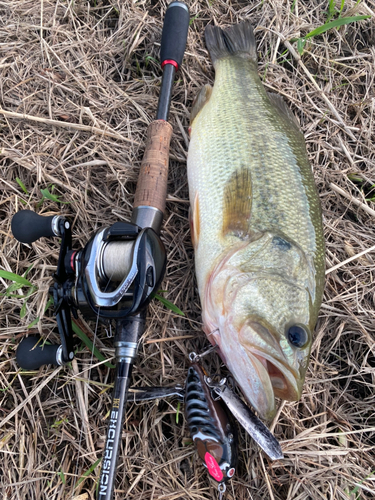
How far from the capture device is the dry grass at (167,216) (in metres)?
2.04

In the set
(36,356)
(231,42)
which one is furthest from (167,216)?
(231,42)

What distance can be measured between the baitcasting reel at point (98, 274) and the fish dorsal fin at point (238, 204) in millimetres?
500

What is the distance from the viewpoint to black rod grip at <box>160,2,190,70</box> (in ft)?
8.47

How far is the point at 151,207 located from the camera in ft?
7.09

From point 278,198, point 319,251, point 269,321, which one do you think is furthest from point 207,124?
point 269,321

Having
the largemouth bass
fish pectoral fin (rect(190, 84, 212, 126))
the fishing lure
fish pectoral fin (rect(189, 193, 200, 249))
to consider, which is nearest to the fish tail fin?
the largemouth bass

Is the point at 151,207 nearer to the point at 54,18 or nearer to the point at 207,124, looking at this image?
the point at 207,124

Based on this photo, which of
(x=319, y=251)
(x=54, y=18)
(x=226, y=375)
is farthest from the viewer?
(x=54, y=18)

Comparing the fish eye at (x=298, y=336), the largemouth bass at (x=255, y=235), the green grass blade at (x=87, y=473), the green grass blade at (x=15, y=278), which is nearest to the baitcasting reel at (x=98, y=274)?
the green grass blade at (x=15, y=278)

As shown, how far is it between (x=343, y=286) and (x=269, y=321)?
41.4 inches

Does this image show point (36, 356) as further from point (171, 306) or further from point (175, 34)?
point (175, 34)

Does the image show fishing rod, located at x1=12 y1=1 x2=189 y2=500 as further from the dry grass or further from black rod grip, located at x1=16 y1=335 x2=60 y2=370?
the dry grass

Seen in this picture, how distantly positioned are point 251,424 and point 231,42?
2.89 meters

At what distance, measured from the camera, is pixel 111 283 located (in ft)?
5.81
